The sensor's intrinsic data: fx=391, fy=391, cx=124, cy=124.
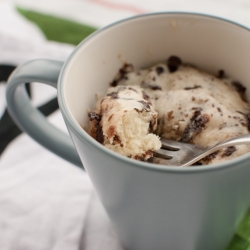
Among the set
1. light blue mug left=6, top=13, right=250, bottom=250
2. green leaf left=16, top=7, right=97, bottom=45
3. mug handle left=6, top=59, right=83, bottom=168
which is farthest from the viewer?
green leaf left=16, top=7, right=97, bottom=45

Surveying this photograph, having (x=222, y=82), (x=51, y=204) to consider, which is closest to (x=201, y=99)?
(x=222, y=82)

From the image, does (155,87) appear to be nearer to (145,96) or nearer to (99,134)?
(145,96)

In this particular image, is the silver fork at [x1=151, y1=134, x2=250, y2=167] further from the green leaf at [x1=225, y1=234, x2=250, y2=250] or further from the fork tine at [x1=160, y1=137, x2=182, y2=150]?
the green leaf at [x1=225, y1=234, x2=250, y2=250]

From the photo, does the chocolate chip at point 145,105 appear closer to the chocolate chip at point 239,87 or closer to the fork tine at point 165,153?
the fork tine at point 165,153

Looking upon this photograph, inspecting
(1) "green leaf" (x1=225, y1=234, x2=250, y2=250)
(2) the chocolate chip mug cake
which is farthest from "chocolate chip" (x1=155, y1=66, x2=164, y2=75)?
(1) "green leaf" (x1=225, y1=234, x2=250, y2=250)

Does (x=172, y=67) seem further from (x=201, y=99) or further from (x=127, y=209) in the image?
(x=127, y=209)

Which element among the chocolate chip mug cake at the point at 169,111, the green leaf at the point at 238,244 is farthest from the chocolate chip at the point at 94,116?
the green leaf at the point at 238,244
